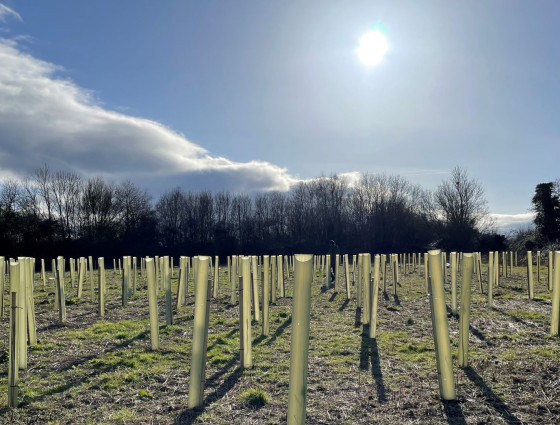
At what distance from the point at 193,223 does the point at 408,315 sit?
1873 inches

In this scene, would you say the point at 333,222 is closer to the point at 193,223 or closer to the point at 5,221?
the point at 193,223

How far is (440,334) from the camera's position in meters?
4.05

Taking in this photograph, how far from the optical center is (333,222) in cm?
5681

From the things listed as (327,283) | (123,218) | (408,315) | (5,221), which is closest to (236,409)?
(408,315)

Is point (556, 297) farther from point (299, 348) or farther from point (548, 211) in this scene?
point (548, 211)

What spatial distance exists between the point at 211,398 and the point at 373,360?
2.36 meters

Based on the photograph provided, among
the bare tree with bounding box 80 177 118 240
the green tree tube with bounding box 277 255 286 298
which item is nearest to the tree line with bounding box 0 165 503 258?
the bare tree with bounding box 80 177 118 240

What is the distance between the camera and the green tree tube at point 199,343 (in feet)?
12.9

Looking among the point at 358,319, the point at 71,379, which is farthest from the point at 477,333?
the point at 71,379

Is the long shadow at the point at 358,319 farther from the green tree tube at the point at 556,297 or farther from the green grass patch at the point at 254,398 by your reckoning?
the green grass patch at the point at 254,398

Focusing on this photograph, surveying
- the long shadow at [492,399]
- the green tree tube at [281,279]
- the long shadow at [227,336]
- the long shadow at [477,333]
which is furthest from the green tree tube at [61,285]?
the long shadow at [477,333]

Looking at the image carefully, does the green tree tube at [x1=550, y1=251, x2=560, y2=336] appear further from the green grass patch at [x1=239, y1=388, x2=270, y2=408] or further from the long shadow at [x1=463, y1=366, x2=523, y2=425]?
the green grass patch at [x1=239, y1=388, x2=270, y2=408]

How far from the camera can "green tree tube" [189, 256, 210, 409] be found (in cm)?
394

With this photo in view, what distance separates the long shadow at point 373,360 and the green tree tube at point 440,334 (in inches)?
23.6
